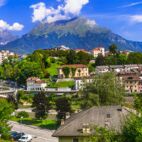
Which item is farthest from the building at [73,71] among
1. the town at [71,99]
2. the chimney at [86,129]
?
the chimney at [86,129]

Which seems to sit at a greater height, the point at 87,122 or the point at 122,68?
the point at 122,68

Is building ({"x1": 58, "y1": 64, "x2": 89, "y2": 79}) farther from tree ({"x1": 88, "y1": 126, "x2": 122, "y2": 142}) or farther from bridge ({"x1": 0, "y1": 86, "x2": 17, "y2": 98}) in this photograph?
tree ({"x1": 88, "y1": 126, "x2": 122, "y2": 142})

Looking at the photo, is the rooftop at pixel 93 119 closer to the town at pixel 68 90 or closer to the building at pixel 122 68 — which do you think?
the town at pixel 68 90

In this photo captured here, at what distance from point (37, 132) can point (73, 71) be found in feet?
252

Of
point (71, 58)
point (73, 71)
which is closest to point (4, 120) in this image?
point (73, 71)

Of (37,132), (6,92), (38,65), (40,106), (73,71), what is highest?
(38,65)

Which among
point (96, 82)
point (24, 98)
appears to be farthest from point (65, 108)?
point (24, 98)

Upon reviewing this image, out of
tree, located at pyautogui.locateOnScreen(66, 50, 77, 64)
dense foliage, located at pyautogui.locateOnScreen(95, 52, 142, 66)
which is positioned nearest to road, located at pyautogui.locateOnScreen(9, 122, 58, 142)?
tree, located at pyautogui.locateOnScreen(66, 50, 77, 64)

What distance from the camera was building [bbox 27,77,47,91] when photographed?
12616cm

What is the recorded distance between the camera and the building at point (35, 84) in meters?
126

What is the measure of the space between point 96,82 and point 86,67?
2802 inches

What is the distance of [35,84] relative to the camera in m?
127

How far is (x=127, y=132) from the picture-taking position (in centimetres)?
1739

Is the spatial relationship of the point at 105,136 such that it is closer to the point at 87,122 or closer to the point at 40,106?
the point at 87,122
